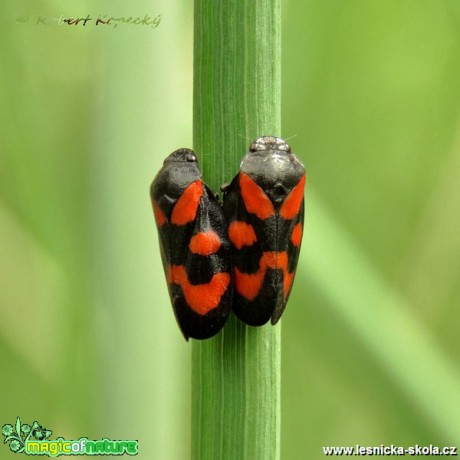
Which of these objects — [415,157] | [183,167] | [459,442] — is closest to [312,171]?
[415,157]

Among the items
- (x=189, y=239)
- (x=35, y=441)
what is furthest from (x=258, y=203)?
(x=35, y=441)

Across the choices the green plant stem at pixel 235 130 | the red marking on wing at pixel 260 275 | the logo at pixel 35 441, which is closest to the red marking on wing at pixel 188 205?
the red marking on wing at pixel 260 275

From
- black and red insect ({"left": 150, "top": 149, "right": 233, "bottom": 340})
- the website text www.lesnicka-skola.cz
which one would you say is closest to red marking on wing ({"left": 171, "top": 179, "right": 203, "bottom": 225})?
black and red insect ({"left": 150, "top": 149, "right": 233, "bottom": 340})

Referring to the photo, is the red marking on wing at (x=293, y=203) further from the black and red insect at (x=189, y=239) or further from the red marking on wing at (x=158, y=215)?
the red marking on wing at (x=158, y=215)

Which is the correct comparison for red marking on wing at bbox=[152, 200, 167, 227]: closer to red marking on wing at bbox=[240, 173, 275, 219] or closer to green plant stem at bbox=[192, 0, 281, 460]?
red marking on wing at bbox=[240, 173, 275, 219]

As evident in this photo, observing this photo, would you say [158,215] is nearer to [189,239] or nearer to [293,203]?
[189,239]

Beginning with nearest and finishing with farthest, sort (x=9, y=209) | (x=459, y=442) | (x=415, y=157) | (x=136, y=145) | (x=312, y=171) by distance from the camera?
1. (x=136, y=145)
2. (x=459, y=442)
3. (x=9, y=209)
4. (x=312, y=171)
5. (x=415, y=157)

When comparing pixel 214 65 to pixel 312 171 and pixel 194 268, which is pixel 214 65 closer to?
pixel 194 268
